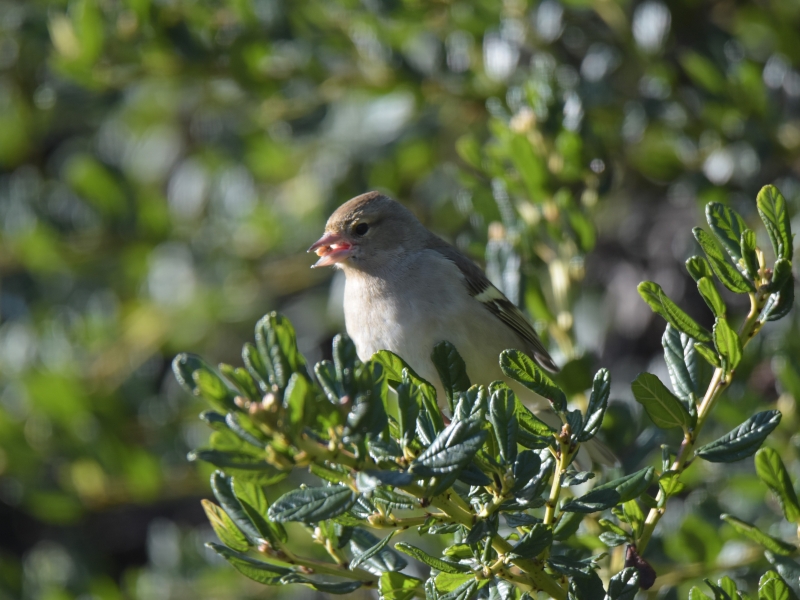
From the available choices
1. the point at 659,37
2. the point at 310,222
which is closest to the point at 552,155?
the point at 659,37

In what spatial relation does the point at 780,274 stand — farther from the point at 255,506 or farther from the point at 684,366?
the point at 255,506

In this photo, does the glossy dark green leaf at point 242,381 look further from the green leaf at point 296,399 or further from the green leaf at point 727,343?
the green leaf at point 727,343

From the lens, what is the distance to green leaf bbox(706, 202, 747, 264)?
1727 millimetres

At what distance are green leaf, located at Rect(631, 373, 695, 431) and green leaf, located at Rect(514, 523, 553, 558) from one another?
0.33 metres

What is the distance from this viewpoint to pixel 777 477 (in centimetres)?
189

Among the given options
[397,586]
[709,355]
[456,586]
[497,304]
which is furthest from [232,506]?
[497,304]

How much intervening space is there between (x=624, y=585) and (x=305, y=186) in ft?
10.5

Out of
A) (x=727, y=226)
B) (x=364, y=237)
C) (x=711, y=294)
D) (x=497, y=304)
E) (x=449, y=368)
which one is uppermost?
(x=727, y=226)

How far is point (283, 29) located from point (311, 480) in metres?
2.09

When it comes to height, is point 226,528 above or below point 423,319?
above

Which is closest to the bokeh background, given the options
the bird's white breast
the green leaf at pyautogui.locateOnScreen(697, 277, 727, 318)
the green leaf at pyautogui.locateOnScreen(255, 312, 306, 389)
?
the bird's white breast

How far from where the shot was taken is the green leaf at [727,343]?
168cm

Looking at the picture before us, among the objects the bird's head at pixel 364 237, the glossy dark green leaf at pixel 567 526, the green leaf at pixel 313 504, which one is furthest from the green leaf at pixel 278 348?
the bird's head at pixel 364 237

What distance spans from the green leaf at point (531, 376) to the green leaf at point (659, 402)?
0.49 feet
